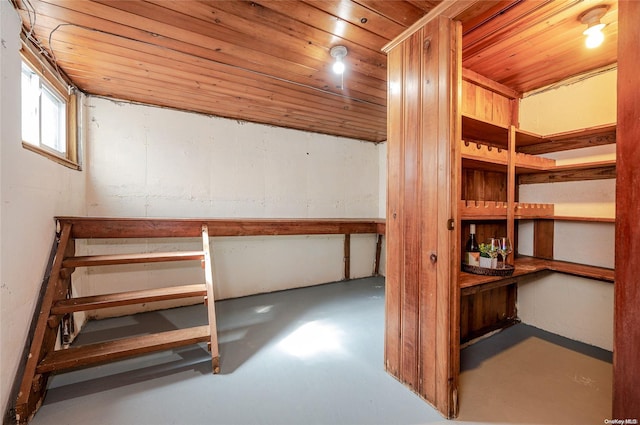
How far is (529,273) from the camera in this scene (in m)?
1.98

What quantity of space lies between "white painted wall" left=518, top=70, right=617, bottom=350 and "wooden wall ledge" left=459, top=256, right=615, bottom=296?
0.45 feet

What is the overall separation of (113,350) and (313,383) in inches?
47.8

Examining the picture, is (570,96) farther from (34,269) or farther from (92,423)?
(34,269)

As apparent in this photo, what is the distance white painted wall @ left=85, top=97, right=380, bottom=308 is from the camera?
272 cm

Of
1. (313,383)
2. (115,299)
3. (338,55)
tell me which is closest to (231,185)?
(115,299)

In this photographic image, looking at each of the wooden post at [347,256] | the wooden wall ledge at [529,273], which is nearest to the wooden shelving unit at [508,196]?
the wooden wall ledge at [529,273]

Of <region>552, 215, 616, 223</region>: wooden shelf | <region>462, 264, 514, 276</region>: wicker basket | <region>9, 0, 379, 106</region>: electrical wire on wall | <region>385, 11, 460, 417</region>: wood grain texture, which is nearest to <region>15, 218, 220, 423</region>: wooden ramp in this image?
<region>9, 0, 379, 106</region>: electrical wire on wall

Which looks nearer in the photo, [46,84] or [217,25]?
[217,25]

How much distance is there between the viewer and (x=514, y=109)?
8.15ft

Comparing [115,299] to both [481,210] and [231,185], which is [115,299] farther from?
[481,210]

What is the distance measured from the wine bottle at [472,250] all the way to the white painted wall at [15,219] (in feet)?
8.84

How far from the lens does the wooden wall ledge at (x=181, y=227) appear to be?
2.07 meters

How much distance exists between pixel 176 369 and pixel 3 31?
208cm

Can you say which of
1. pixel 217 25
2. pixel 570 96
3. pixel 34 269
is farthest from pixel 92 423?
pixel 570 96
